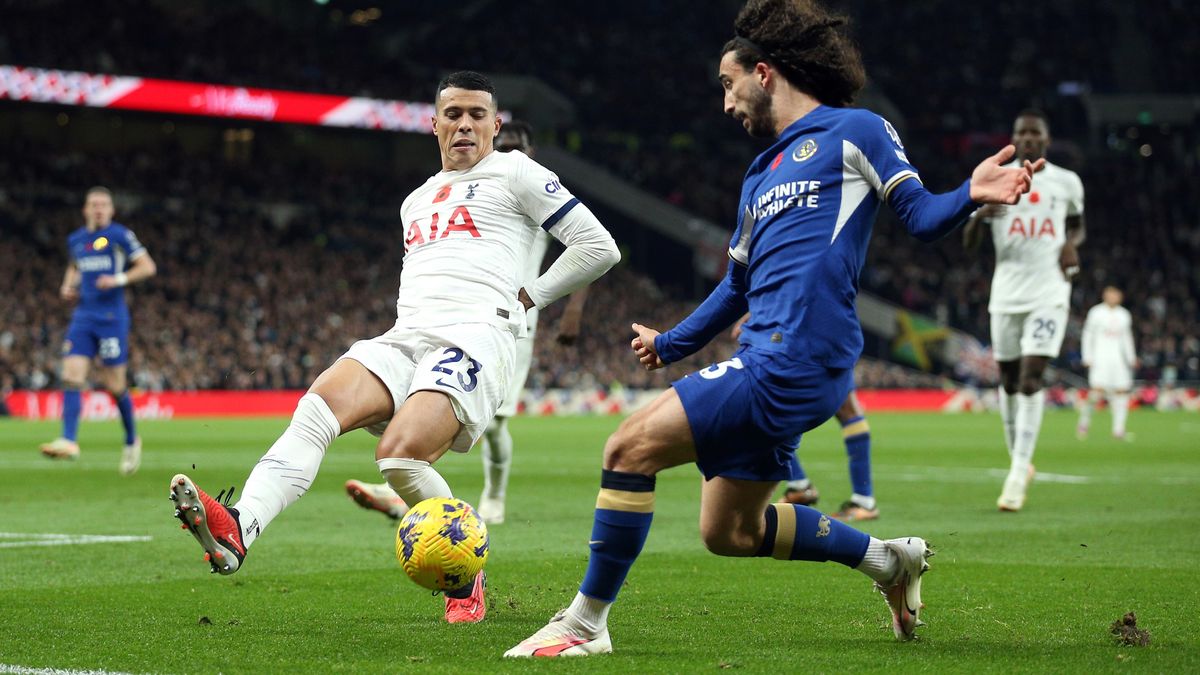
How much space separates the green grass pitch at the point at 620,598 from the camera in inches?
183

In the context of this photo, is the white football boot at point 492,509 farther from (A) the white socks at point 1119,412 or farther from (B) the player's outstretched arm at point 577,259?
(A) the white socks at point 1119,412

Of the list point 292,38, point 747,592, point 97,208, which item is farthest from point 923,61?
point 747,592

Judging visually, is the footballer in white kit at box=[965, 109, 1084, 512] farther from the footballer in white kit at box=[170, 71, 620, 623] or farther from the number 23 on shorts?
the number 23 on shorts

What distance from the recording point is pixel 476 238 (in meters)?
5.96

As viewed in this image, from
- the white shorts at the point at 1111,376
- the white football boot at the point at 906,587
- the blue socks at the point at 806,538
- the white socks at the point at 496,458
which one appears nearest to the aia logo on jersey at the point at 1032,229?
the white socks at the point at 496,458

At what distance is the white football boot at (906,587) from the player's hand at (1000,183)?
56.5 inches

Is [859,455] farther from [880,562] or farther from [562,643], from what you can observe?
[562,643]

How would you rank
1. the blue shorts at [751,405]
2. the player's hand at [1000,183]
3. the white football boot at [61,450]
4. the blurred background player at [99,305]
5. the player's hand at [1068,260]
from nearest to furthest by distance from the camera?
the player's hand at [1000,183] < the blue shorts at [751,405] < the player's hand at [1068,260] < the white football boot at [61,450] < the blurred background player at [99,305]

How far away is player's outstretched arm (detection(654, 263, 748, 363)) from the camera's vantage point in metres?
4.93

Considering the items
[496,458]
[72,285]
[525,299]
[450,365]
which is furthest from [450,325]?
[72,285]

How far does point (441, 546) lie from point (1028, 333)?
6978mm

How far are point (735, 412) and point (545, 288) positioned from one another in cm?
167

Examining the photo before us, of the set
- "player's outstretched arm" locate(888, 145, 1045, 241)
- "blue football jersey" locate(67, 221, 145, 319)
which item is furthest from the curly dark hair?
"blue football jersey" locate(67, 221, 145, 319)

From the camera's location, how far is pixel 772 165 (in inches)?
189
